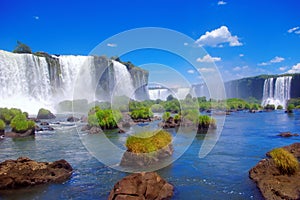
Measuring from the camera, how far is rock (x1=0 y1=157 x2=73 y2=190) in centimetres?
1309

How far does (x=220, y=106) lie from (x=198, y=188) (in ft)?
264

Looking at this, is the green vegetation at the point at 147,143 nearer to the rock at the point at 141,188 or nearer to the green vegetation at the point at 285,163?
the rock at the point at 141,188

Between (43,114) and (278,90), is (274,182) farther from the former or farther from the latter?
(278,90)

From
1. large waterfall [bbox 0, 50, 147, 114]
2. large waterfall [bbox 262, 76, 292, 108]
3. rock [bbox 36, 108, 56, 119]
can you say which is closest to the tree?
large waterfall [bbox 0, 50, 147, 114]

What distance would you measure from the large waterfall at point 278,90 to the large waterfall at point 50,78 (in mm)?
52886

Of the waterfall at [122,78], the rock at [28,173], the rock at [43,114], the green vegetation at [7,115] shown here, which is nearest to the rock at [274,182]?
the rock at [28,173]

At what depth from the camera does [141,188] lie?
432 inches

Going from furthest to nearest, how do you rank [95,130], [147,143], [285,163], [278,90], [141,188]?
[278,90], [95,130], [147,143], [285,163], [141,188]

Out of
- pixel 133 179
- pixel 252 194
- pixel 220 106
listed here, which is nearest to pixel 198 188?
pixel 252 194

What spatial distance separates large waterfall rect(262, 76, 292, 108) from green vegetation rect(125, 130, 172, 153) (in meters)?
96.3

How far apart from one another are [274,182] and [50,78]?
64246mm

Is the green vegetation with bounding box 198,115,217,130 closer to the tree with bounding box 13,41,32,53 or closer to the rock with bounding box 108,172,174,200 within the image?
the rock with bounding box 108,172,174,200

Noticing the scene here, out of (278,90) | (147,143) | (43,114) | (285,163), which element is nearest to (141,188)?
(147,143)

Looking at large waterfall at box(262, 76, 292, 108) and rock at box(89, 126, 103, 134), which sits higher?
large waterfall at box(262, 76, 292, 108)
